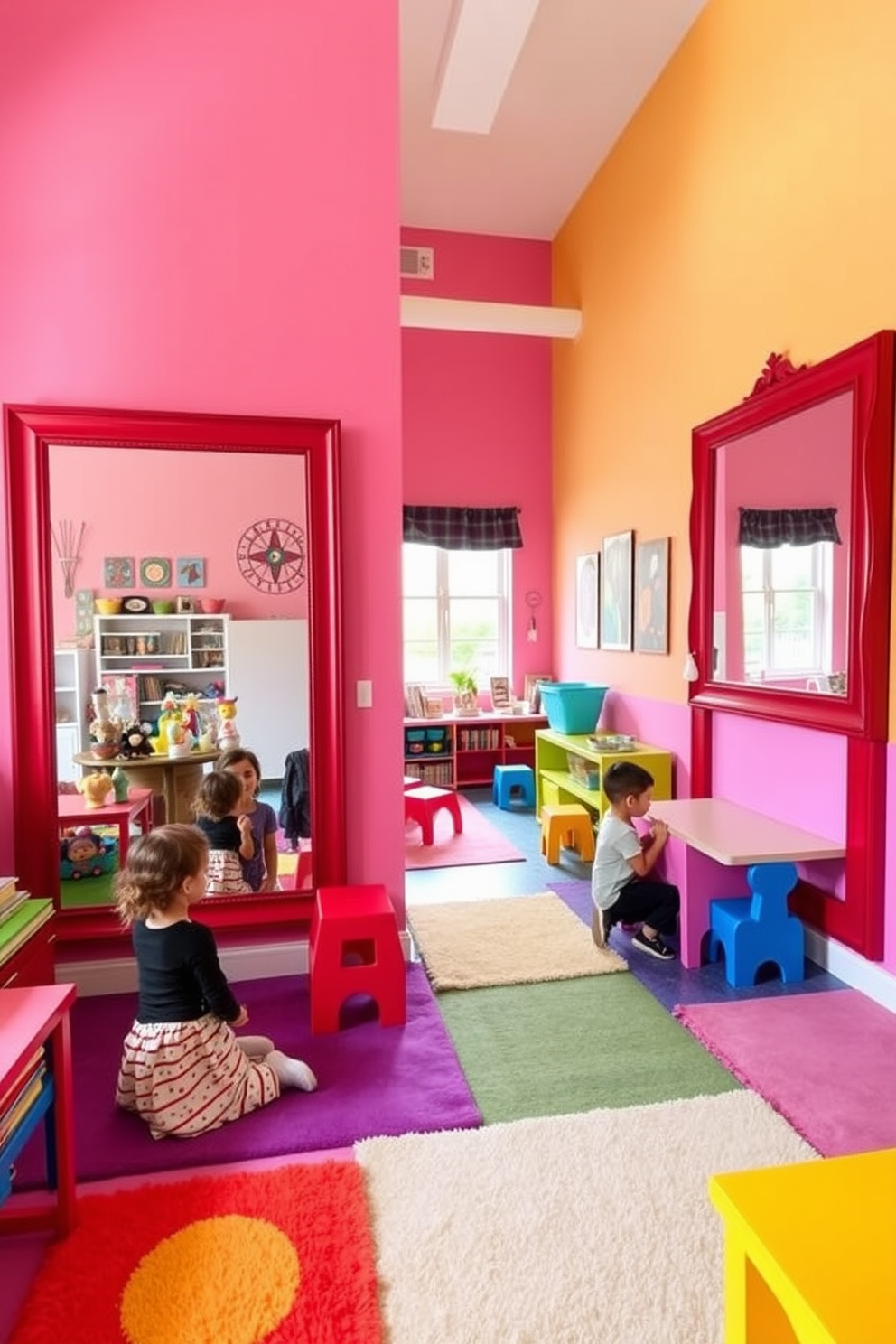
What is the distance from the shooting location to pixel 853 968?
2.80 meters

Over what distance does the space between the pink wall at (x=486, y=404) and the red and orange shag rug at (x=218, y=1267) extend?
4.94 m

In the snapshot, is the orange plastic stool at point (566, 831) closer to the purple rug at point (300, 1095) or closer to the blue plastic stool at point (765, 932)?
the blue plastic stool at point (765, 932)

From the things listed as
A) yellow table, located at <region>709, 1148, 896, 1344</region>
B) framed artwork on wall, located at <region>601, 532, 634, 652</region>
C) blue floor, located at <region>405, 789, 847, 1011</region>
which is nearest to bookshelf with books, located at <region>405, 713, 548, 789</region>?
blue floor, located at <region>405, 789, 847, 1011</region>

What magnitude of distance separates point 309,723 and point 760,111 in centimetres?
315

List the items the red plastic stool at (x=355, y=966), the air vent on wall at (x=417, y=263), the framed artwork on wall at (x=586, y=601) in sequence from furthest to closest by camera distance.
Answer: the air vent on wall at (x=417, y=263), the framed artwork on wall at (x=586, y=601), the red plastic stool at (x=355, y=966)

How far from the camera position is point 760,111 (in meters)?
3.25

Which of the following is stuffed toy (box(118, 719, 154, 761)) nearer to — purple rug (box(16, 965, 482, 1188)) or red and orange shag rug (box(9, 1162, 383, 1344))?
purple rug (box(16, 965, 482, 1188))

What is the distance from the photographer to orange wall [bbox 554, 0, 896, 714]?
2701 millimetres

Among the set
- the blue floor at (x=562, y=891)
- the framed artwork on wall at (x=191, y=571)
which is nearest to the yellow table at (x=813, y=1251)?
the blue floor at (x=562, y=891)

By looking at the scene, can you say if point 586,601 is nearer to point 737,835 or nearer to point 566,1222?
point 737,835

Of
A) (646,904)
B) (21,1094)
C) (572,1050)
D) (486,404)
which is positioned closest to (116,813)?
(21,1094)

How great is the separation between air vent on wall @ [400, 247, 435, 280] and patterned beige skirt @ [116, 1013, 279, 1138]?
5217mm

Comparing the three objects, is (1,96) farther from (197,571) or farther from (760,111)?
(760,111)

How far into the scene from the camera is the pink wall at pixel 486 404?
5.95 metres
